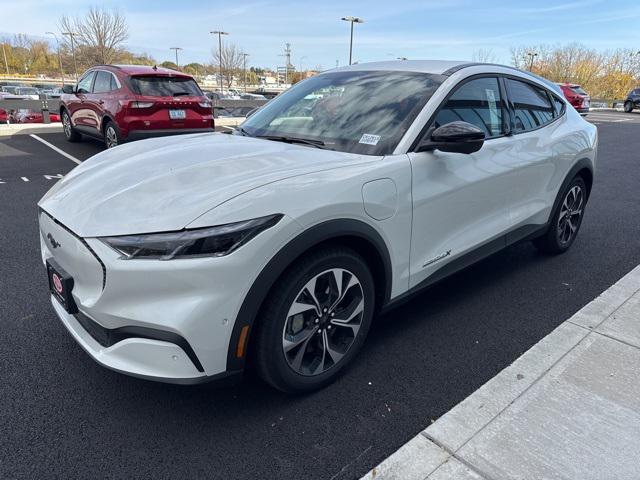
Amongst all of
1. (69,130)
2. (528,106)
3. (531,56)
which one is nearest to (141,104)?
(69,130)

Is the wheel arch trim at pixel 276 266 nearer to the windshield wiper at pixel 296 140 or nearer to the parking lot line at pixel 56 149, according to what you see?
the windshield wiper at pixel 296 140

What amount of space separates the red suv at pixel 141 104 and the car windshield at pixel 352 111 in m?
5.14

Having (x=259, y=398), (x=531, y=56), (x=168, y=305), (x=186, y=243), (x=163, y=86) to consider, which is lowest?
(x=259, y=398)

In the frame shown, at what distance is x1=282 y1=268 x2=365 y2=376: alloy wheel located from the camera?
7.31 feet

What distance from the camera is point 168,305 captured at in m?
1.87

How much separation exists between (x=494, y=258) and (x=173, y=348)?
3.26 meters

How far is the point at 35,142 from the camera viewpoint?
10.1m

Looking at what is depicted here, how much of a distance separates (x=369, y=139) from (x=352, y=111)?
344 millimetres

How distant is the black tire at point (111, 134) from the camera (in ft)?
26.3

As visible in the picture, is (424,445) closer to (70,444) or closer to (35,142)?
(70,444)

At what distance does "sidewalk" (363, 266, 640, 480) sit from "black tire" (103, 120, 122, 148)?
729 cm

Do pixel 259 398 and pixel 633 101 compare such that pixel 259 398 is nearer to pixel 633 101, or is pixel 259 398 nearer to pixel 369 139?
pixel 369 139

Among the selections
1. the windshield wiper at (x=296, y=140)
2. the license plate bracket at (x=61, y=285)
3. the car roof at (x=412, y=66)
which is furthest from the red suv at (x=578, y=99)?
the license plate bracket at (x=61, y=285)

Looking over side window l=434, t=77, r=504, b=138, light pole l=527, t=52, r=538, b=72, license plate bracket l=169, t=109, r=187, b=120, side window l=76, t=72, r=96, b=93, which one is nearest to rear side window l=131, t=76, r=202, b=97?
license plate bracket l=169, t=109, r=187, b=120
